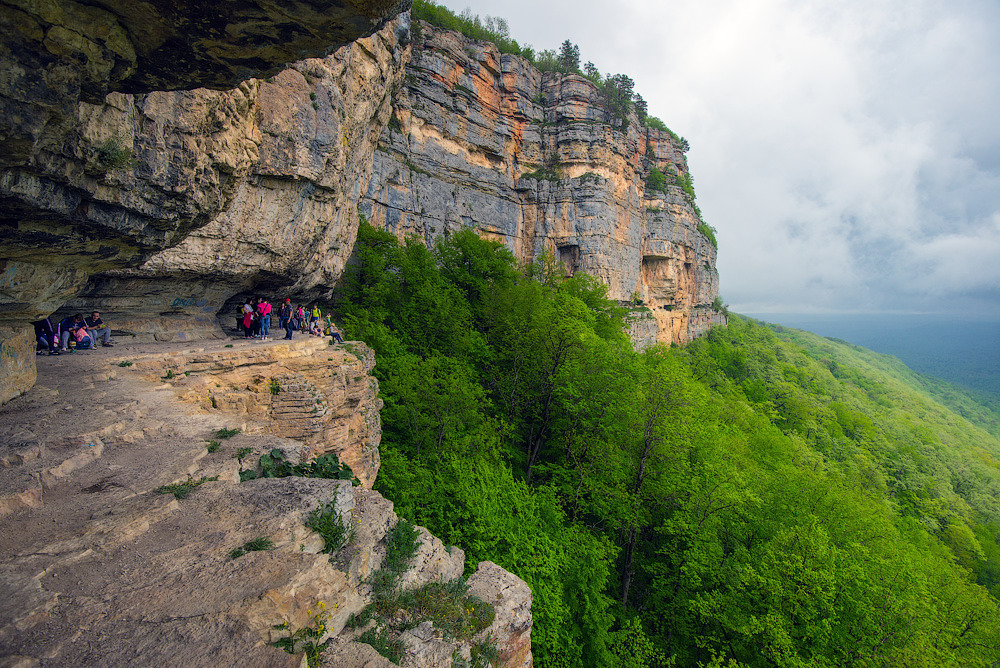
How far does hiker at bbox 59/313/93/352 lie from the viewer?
814cm

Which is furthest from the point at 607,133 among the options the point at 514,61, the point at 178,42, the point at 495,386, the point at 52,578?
the point at 52,578

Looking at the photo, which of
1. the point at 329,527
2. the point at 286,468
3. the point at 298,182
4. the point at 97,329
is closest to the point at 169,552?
the point at 329,527

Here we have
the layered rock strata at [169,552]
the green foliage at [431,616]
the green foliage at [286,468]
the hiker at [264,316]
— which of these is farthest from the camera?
the hiker at [264,316]

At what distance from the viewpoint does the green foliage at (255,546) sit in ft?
11.0

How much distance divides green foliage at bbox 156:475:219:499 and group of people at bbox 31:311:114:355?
259 inches

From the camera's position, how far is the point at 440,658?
376 centimetres

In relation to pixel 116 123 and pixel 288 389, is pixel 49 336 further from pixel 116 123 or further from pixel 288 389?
pixel 116 123

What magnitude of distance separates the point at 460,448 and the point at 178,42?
10.8 m

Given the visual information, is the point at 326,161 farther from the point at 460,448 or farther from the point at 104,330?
the point at 460,448

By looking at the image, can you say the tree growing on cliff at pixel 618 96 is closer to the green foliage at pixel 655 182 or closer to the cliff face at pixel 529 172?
the cliff face at pixel 529 172

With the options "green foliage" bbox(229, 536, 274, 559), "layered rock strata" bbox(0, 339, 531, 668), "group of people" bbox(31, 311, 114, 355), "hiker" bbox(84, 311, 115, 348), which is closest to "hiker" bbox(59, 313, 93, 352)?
"group of people" bbox(31, 311, 114, 355)

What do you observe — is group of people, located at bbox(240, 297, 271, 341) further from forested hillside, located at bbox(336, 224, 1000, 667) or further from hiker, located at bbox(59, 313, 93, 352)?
forested hillside, located at bbox(336, 224, 1000, 667)

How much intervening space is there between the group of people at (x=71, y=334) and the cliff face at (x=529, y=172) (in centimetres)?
1448

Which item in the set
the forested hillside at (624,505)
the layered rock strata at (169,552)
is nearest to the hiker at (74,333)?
the layered rock strata at (169,552)
